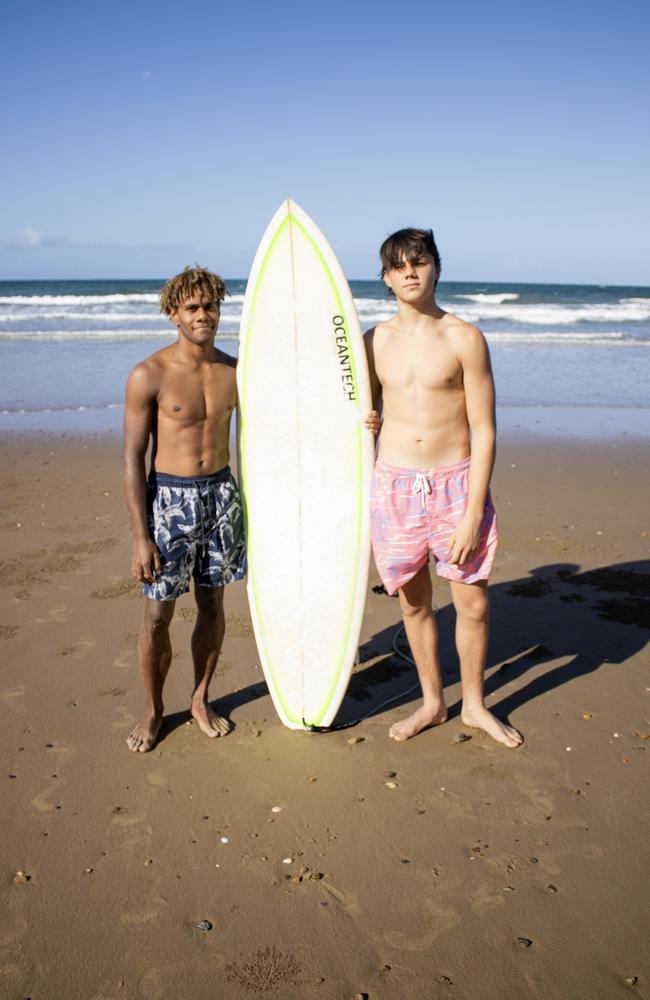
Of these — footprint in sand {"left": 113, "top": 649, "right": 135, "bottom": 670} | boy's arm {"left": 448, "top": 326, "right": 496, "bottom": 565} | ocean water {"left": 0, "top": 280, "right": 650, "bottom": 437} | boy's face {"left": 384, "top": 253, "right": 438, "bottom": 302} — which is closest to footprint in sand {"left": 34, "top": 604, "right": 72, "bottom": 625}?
footprint in sand {"left": 113, "top": 649, "right": 135, "bottom": 670}

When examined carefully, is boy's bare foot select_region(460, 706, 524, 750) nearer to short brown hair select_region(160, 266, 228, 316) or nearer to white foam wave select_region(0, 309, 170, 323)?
short brown hair select_region(160, 266, 228, 316)

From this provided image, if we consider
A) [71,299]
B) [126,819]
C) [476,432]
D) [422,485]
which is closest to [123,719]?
[126,819]

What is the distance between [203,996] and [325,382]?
209cm

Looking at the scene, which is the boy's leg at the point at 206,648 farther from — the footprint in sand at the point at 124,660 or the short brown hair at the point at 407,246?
the short brown hair at the point at 407,246

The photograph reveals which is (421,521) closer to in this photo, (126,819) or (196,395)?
(196,395)

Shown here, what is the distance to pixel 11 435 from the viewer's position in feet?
26.4

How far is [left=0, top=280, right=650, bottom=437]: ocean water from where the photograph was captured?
30.2 feet

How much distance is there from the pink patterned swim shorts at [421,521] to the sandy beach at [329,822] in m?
0.68

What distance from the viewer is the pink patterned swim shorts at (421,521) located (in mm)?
2787

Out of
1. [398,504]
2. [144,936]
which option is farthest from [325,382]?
[144,936]

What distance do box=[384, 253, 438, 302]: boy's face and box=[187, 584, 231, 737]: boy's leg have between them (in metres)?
1.29

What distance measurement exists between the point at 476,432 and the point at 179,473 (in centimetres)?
106

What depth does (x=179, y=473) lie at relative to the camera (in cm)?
281

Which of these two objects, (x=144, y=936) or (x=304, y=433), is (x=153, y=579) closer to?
(x=304, y=433)
